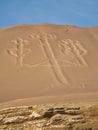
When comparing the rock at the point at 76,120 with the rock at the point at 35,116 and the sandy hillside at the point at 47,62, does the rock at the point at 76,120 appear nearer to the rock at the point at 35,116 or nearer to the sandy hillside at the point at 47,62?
the rock at the point at 35,116

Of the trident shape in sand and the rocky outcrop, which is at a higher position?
the trident shape in sand

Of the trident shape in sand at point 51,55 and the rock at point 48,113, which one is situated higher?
the trident shape in sand at point 51,55

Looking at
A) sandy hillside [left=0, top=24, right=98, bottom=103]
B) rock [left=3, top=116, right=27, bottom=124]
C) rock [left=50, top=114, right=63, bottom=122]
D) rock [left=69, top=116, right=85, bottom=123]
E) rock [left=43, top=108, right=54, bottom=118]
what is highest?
sandy hillside [left=0, top=24, right=98, bottom=103]

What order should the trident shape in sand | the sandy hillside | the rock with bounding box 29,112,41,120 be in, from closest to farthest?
the rock with bounding box 29,112,41,120 < the sandy hillside < the trident shape in sand

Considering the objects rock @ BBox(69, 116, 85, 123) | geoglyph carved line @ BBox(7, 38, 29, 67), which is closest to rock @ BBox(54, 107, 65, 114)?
rock @ BBox(69, 116, 85, 123)

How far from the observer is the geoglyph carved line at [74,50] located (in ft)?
81.9

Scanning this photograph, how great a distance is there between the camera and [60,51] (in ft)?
86.0

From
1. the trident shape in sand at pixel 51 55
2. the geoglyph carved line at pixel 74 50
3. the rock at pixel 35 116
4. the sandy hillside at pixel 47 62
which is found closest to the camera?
the rock at pixel 35 116

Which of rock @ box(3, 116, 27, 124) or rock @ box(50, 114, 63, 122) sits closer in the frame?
rock @ box(50, 114, 63, 122)

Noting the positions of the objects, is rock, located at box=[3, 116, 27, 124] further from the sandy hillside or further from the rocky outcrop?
the sandy hillside

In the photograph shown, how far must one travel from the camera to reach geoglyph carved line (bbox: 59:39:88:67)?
81.9ft

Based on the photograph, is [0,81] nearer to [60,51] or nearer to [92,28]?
[60,51]

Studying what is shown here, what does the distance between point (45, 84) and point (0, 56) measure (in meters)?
6.64

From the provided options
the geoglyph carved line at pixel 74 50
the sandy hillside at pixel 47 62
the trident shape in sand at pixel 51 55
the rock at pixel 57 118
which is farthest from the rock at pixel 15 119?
the geoglyph carved line at pixel 74 50
